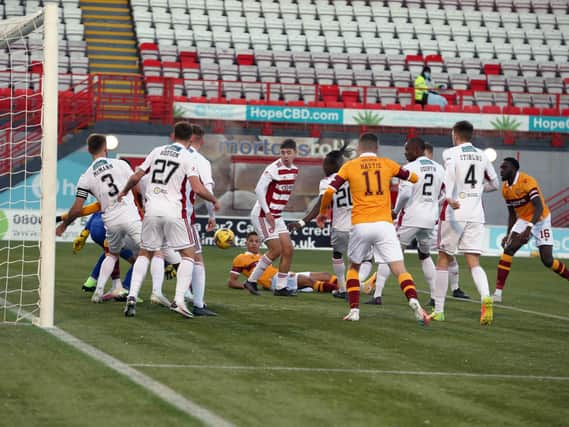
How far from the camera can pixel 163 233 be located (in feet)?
33.1

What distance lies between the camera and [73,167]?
1054 inches

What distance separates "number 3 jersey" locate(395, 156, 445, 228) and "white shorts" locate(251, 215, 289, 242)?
6.25 feet

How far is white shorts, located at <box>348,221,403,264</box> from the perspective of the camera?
998cm

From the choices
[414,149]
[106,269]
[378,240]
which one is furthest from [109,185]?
[414,149]

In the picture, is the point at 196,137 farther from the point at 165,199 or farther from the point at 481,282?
Answer: the point at 481,282

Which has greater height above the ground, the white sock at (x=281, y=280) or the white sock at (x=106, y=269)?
the white sock at (x=106, y=269)

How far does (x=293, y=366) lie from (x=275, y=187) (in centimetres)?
606

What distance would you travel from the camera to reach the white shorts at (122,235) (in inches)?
443

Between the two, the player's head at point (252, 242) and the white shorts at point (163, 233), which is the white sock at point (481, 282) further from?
the player's head at point (252, 242)

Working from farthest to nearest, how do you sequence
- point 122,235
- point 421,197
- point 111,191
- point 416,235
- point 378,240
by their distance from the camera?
point 416,235 → point 421,197 → point 122,235 → point 111,191 → point 378,240

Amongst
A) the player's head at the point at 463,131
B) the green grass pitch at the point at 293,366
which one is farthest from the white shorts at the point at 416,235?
the player's head at the point at 463,131

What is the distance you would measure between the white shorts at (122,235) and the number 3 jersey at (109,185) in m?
0.05

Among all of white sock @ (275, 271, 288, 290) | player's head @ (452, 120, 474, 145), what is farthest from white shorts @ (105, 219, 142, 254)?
player's head @ (452, 120, 474, 145)

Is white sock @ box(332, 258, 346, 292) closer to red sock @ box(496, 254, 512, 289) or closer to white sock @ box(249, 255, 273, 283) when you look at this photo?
A: white sock @ box(249, 255, 273, 283)
